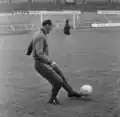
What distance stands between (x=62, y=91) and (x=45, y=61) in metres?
0.64

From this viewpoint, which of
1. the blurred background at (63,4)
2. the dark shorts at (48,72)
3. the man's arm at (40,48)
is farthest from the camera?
the blurred background at (63,4)

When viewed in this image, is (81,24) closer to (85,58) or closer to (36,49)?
(85,58)

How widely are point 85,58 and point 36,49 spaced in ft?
7.38

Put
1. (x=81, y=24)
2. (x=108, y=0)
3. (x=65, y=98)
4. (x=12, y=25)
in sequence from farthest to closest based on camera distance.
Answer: (x=81, y=24) → (x=12, y=25) → (x=108, y=0) → (x=65, y=98)

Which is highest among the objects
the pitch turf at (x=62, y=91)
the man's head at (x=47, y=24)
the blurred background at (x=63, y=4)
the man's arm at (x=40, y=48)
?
the blurred background at (x=63, y=4)

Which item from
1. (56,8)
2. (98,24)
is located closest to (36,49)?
(56,8)

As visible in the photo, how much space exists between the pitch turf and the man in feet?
0.77

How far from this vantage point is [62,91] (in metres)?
3.93

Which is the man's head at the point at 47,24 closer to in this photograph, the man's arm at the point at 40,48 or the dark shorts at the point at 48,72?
the man's arm at the point at 40,48

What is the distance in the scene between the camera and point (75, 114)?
335 cm

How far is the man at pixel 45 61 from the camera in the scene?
11.2 ft

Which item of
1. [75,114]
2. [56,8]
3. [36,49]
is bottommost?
[75,114]

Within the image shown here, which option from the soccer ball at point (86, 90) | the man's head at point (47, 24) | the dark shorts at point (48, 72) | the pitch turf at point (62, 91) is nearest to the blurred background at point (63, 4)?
the pitch turf at point (62, 91)

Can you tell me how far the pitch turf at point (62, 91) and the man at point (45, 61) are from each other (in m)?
0.23
